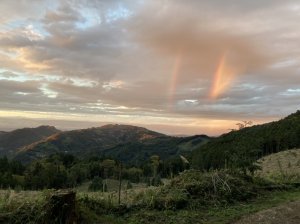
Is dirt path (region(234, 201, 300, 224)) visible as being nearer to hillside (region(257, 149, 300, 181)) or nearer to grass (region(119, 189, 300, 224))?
grass (region(119, 189, 300, 224))

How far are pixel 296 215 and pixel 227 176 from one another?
3103 mm

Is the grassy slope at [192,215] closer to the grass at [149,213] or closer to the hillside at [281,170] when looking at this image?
the grass at [149,213]

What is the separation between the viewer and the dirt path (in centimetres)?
995

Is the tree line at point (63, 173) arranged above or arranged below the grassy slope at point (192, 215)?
below

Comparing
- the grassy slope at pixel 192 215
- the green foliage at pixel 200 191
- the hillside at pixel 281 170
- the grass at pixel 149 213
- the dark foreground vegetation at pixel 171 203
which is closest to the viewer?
the dark foreground vegetation at pixel 171 203

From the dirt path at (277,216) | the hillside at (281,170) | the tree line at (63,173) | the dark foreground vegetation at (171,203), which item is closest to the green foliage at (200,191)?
the dark foreground vegetation at (171,203)

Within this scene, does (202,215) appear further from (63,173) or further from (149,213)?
(63,173)

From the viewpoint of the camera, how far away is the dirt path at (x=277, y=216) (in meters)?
9.95

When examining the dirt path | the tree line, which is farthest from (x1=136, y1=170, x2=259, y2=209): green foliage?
the tree line

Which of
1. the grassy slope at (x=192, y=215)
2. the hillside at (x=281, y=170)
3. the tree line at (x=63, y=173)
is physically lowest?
the tree line at (x=63, y=173)

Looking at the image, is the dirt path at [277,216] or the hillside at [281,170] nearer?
the dirt path at [277,216]

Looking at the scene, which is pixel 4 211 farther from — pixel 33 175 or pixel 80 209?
pixel 33 175

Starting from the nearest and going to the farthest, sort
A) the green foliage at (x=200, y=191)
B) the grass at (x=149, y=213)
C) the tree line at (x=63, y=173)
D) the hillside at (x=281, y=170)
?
the grass at (x=149, y=213) < the green foliage at (x=200, y=191) < the hillside at (x=281, y=170) < the tree line at (x=63, y=173)

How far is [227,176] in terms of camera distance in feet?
43.4
